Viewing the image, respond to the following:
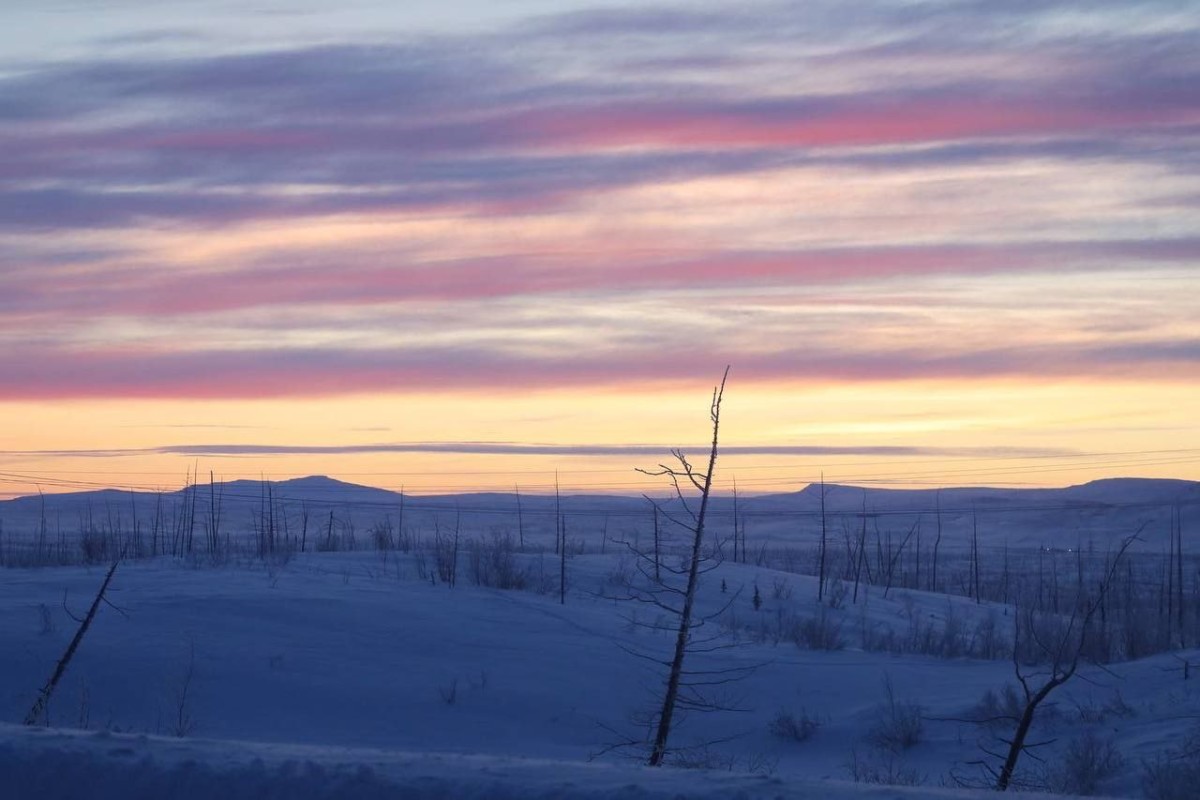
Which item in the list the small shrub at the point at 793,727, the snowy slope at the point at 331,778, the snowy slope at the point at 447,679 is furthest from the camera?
the small shrub at the point at 793,727

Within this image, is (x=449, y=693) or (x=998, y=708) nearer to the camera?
(x=998, y=708)

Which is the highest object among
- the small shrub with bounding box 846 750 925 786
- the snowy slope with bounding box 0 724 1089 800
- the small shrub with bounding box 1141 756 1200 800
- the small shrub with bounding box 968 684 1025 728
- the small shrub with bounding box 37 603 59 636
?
the snowy slope with bounding box 0 724 1089 800

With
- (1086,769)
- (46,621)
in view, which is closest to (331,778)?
(1086,769)

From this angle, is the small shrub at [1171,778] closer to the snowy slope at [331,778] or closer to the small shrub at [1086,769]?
the small shrub at [1086,769]

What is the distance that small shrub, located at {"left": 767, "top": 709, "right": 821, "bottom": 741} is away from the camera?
17031 mm

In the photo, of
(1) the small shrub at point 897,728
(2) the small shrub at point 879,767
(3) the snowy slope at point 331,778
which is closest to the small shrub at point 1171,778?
(2) the small shrub at point 879,767

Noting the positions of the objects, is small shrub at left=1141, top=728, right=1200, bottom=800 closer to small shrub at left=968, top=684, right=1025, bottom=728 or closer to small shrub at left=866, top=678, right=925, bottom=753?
small shrub at left=968, top=684, right=1025, bottom=728

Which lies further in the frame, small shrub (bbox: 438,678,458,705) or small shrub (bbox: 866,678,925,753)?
small shrub (bbox: 438,678,458,705)

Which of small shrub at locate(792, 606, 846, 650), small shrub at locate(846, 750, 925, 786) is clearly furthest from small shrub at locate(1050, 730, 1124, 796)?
small shrub at locate(792, 606, 846, 650)

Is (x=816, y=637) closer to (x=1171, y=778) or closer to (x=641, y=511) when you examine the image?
(x=1171, y=778)

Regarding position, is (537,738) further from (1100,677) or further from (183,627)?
(1100,677)

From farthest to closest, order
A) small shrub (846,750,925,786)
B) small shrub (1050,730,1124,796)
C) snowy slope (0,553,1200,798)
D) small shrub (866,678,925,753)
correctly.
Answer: small shrub (866,678,925,753) → snowy slope (0,553,1200,798) → small shrub (846,750,925,786) → small shrub (1050,730,1124,796)

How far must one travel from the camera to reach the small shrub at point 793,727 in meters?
17.0

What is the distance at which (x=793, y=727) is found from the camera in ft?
56.1
